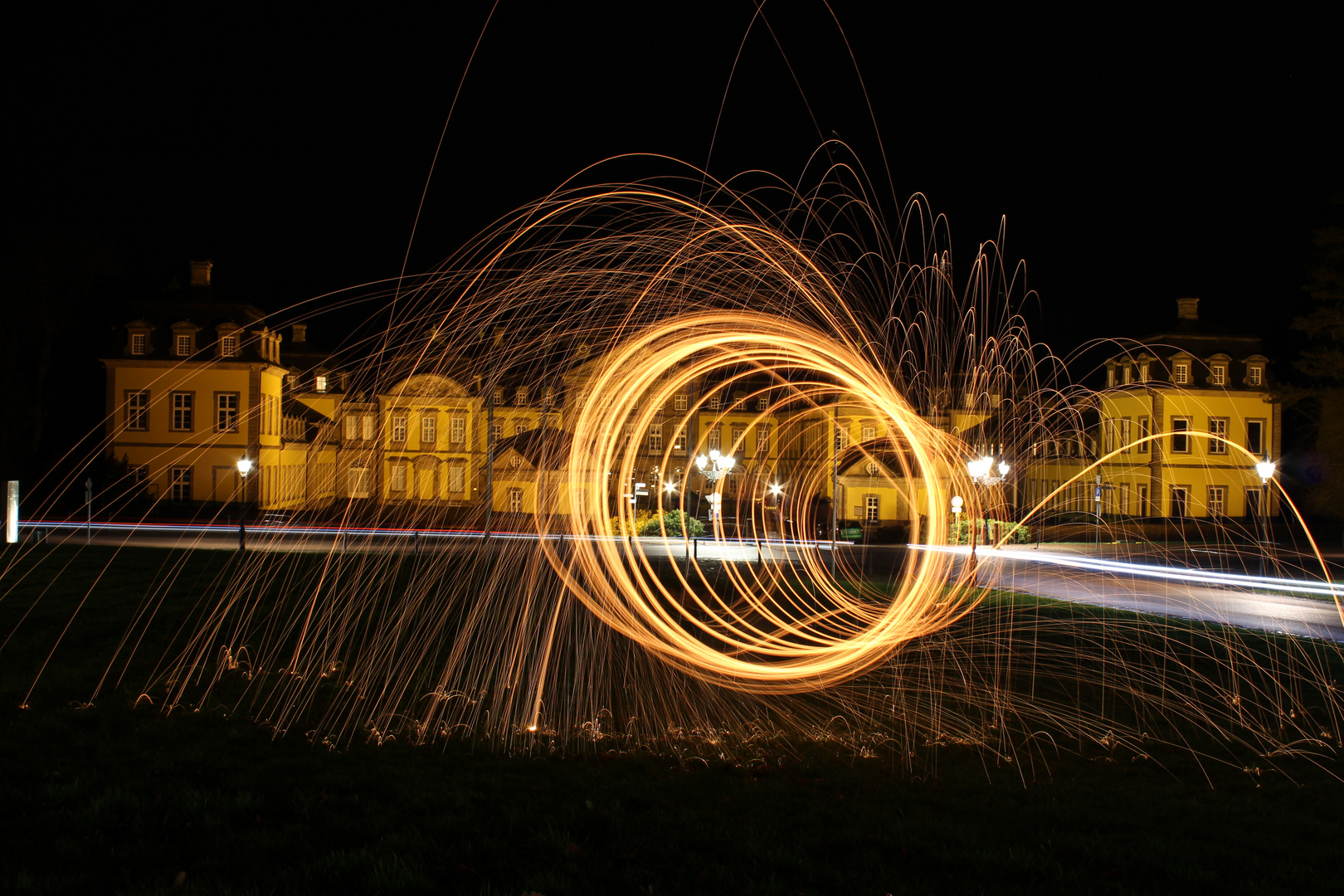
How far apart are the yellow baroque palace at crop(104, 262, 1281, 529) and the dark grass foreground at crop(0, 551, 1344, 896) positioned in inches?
1349

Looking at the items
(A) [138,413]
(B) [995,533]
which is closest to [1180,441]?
(B) [995,533]

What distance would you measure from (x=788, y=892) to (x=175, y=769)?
166 inches

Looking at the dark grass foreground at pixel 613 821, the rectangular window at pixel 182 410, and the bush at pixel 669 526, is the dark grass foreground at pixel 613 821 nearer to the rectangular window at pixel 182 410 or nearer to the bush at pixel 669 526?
the bush at pixel 669 526

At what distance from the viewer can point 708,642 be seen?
12453mm

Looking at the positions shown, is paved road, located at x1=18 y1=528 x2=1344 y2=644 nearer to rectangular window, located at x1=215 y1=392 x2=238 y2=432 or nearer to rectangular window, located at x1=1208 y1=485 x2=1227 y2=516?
rectangular window, located at x1=215 y1=392 x2=238 y2=432

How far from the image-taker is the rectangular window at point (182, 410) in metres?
44.9

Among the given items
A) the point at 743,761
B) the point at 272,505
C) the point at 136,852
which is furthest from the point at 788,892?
the point at 272,505

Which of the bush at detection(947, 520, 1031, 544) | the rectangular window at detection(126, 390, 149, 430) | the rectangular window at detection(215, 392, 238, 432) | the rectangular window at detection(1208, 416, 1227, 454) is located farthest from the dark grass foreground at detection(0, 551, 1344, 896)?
the rectangular window at detection(1208, 416, 1227, 454)

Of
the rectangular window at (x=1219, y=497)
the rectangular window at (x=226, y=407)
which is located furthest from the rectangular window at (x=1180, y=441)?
the rectangular window at (x=226, y=407)

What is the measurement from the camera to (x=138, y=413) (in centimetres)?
4300

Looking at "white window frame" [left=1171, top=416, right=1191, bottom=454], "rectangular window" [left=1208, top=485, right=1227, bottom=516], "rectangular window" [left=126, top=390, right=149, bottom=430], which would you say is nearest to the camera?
"rectangular window" [left=126, top=390, right=149, bottom=430]

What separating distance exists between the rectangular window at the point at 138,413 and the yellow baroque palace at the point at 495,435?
0.28 ft

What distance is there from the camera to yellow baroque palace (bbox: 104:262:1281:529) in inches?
1735

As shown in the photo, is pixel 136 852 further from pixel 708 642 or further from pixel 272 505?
pixel 272 505
